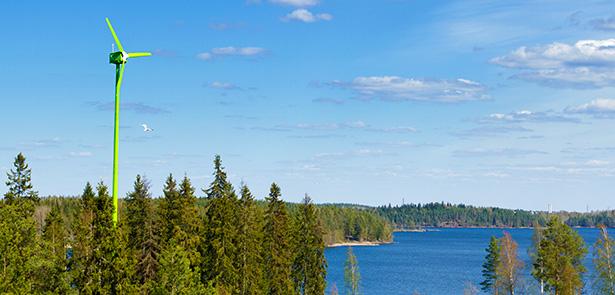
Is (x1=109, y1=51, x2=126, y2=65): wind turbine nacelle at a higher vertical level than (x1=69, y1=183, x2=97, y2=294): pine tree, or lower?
higher

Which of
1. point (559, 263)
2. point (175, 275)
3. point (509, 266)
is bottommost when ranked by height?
point (509, 266)

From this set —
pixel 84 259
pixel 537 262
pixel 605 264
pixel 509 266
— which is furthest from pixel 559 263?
pixel 84 259

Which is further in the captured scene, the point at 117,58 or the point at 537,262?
the point at 537,262

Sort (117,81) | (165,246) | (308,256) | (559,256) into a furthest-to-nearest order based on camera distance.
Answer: (308,256) → (559,256) → (165,246) → (117,81)

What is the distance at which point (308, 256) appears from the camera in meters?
78.1

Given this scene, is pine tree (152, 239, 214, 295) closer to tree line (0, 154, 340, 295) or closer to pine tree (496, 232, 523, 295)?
tree line (0, 154, 340, 295)

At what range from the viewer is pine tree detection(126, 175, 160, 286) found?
2062 inches

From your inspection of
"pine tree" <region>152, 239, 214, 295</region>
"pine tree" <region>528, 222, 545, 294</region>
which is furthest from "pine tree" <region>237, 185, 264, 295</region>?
"pine tree" <region>528, 222, 545, 294</region>

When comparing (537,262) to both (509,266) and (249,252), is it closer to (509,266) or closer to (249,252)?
(509,266)

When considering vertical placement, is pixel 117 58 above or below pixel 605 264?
above

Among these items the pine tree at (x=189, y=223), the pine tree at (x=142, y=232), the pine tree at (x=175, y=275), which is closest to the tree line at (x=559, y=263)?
the pine tree at (x=189, y=223)

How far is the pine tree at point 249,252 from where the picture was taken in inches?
2594

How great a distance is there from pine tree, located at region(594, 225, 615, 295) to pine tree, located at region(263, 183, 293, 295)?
85.4 feet

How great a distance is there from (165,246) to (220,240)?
9.11m
